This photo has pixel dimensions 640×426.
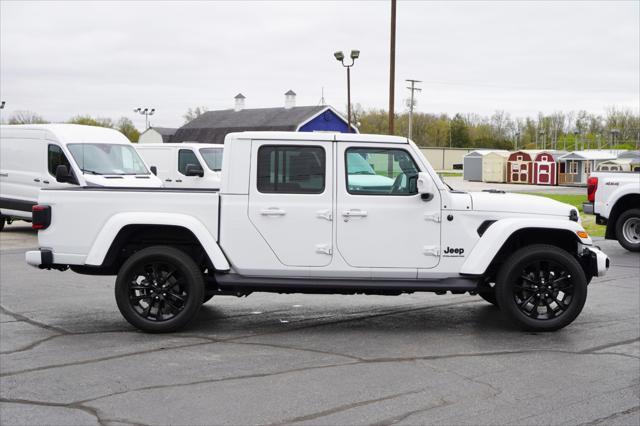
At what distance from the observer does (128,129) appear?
106938 mm

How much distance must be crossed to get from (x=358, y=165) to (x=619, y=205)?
8.99 m

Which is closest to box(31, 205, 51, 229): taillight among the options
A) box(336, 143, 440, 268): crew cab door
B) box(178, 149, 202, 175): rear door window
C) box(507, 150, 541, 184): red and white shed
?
box(336, 143, 440, 268): crew cab door

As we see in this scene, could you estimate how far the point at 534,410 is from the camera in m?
5.37

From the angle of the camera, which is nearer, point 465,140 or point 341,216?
point 341,216

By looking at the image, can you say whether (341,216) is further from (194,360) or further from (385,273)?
(194,360)

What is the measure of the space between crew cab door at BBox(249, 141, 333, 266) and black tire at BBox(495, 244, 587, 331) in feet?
5.61

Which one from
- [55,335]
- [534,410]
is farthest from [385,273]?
[55,335]

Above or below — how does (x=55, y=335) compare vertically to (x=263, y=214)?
below

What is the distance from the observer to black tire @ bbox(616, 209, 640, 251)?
49.2ft

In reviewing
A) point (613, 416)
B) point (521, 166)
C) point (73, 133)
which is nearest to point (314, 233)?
point (613, 416)

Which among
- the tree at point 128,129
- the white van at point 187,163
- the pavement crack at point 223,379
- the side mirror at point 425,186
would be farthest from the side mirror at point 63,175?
the tree at point 128,129

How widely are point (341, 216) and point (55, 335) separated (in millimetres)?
2849

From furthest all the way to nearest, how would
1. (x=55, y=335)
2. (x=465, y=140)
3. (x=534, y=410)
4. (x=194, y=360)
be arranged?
(x=465, y=140) → (x=55, y=335) → (x=194, y=360) → (x=534, y=410)

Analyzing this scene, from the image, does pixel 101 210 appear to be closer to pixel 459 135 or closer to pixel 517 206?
pixel 517 206
